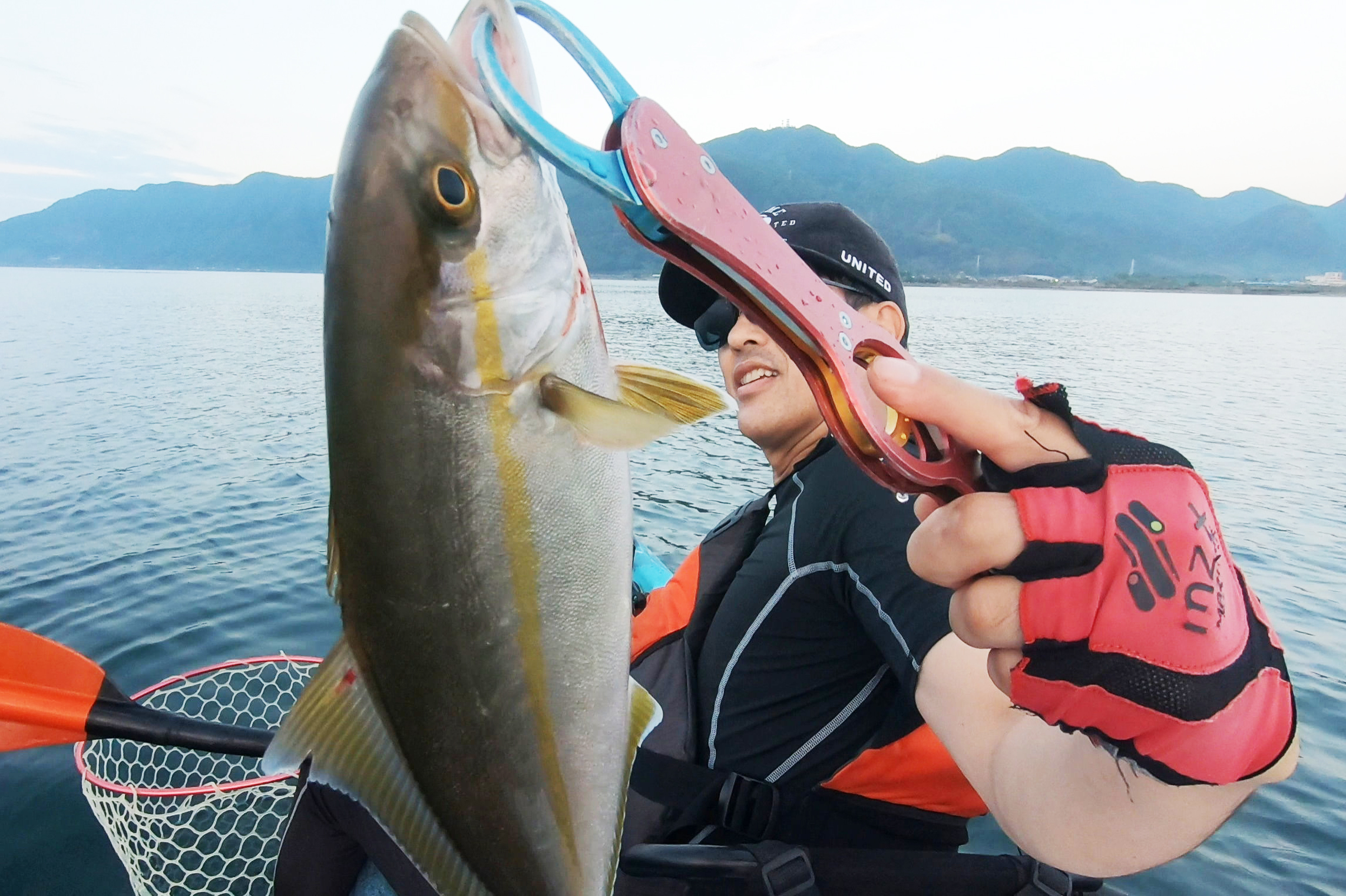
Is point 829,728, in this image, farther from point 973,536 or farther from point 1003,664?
point 973,536

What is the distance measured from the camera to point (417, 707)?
1523 millimetres

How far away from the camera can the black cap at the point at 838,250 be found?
3.18 m

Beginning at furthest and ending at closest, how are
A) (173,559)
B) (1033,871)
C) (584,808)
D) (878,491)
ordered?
(173,559), (878,491), (1033,871), (584,808)

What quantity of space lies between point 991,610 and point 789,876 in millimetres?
1513

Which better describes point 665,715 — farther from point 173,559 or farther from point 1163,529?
point 173,559

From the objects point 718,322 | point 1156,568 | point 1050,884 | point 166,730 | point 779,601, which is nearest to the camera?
point 1156,568

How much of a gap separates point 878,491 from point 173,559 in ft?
35.1

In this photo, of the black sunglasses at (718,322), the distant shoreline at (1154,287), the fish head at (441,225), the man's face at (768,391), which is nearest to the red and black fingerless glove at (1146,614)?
the fish head at (441,225)

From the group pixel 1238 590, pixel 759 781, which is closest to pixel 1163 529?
pixel 1238 590

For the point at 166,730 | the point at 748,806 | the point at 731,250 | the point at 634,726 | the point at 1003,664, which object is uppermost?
the point at 731,250

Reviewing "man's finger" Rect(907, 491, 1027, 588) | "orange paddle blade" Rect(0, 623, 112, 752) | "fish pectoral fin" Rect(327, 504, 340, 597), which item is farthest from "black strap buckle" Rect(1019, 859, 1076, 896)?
"orange paddle blade" Rect(0, 623, 112, 752)

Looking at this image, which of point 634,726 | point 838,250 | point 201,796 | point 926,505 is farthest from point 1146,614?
point 201,796

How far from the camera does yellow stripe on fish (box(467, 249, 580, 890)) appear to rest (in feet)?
4.58

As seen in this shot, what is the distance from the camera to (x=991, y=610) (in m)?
1.21
